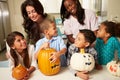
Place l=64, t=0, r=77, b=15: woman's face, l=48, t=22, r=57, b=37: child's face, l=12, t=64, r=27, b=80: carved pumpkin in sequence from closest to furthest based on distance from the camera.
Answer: l=12, t=64, r=27, b=80: carved pumpkin < l=48, t=22, r=57, b=37: child's face < l=64, t=0, r=77, b=15: woman's face

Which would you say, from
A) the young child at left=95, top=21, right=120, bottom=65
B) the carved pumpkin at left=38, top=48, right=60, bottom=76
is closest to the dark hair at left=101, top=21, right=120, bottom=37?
the young child at left=95, top=21, right=120, bottom=65

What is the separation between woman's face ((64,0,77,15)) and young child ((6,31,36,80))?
0.45 metres

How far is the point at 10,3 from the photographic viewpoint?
12.5 ft

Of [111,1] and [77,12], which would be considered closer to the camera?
[77,12]

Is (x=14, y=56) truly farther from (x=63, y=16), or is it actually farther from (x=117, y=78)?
(x=117, y=78)

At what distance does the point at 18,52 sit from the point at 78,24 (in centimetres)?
55

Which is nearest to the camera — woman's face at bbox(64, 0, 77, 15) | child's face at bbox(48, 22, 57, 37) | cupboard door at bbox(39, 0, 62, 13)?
child's face at bbox(48, 22, 57, 37)

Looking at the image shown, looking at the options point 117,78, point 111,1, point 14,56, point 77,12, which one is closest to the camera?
point 117,78

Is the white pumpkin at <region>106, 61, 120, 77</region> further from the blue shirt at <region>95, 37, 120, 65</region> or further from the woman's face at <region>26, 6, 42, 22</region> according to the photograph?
the woman's face at <region>26, 6, 42, 22</region>

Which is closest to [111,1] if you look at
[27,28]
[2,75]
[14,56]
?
[27,28]

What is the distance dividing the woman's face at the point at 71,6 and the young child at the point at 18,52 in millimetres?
450

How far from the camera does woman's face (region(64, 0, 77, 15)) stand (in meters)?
1.31

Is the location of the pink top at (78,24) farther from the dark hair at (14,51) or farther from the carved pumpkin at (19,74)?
the carved pumpkin at (19,74)

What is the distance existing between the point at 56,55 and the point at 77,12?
0.56 metres
